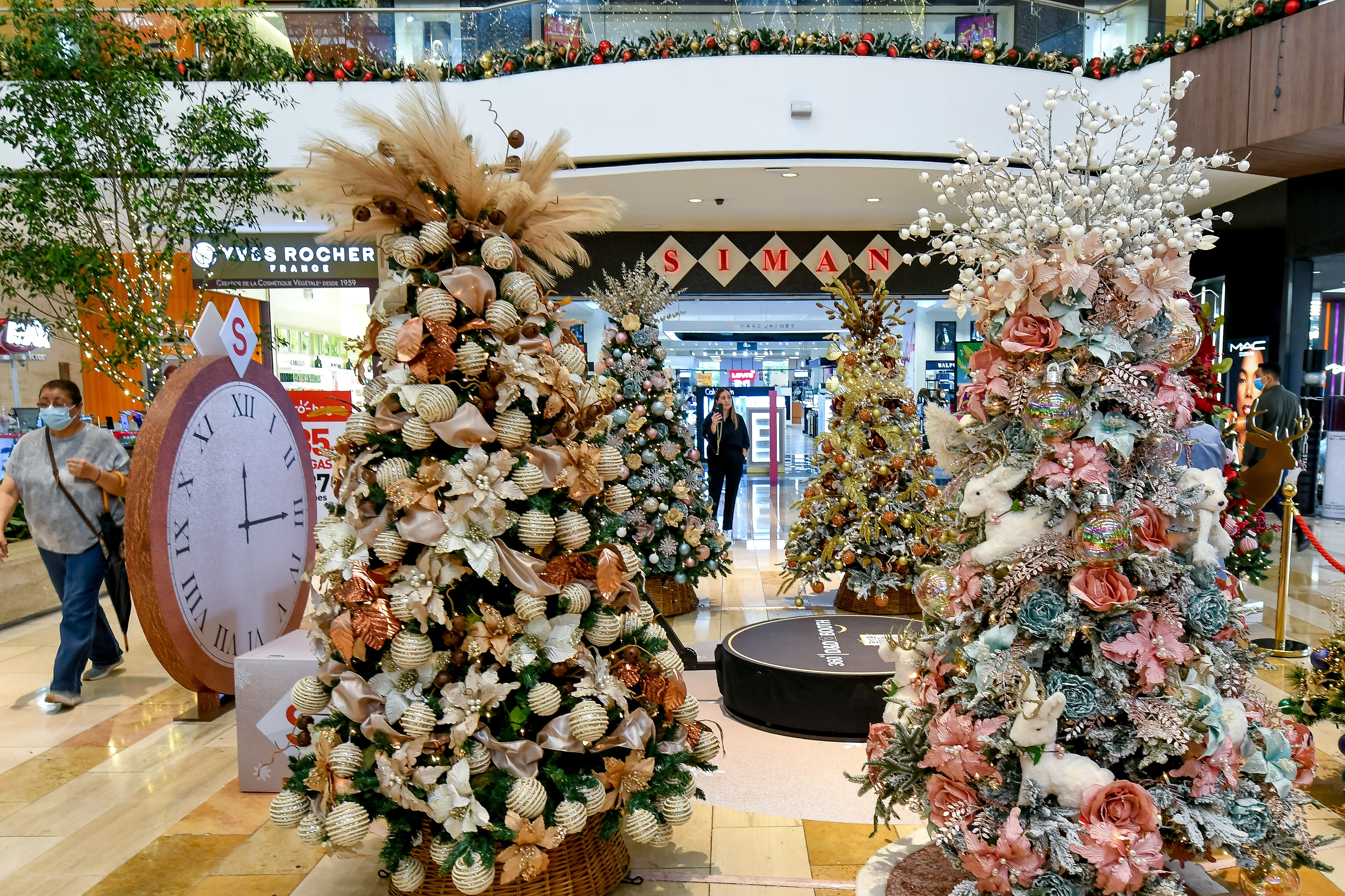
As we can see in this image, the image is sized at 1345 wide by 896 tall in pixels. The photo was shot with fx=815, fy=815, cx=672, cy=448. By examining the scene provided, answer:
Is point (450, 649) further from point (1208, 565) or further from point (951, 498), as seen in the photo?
point (1208, 565)

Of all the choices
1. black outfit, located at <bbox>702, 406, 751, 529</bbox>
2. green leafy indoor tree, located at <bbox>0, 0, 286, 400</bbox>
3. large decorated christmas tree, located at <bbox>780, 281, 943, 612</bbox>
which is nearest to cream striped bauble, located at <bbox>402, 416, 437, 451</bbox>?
large decorated christmas tree, located at <bbox>780, 281, 943, 612</bbox>

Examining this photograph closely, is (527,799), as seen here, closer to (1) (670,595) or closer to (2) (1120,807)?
(2) (1120,807)

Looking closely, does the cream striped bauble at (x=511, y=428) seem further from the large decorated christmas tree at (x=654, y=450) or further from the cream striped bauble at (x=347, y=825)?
the large decorated christmas tree at (x=654, y=450)

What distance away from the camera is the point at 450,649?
2.23 meters

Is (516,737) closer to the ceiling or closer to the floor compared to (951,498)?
closer to the floor

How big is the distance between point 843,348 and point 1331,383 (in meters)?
9.90

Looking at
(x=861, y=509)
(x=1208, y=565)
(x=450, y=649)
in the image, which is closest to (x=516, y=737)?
(x=450, y=649)

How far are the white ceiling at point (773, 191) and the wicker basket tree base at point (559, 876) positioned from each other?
5.97 m

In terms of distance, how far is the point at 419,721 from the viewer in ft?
6.89

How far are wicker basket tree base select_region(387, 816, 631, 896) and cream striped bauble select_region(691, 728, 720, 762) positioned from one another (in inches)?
13.6

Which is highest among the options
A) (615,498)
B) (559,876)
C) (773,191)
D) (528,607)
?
(773,191)

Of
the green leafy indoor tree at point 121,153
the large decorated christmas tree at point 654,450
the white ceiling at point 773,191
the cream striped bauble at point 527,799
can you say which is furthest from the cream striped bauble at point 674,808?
the white ceiling at point 773,191

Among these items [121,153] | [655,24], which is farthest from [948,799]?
[655,24]

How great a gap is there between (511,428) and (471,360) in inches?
8.4
